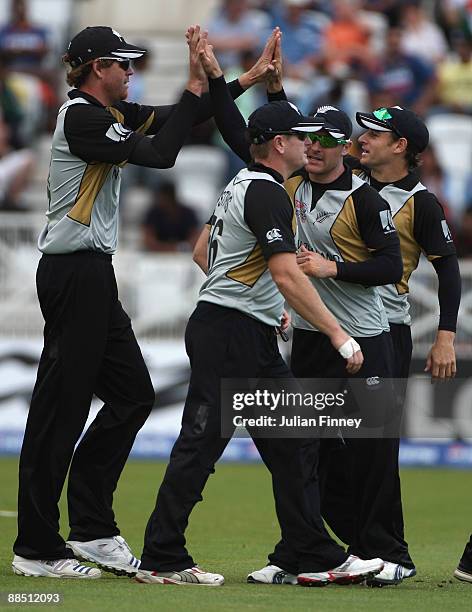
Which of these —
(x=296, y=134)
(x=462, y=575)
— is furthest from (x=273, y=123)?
(x=462, y=575)

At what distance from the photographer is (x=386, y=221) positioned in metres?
7.27

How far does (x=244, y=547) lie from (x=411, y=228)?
2.46m

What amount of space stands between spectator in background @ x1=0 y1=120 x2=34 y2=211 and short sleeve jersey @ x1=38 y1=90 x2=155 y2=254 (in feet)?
32.8

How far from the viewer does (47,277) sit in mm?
7234

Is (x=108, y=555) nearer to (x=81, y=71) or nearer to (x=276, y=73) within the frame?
(x=81, y=71)

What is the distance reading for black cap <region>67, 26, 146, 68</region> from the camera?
721 cm

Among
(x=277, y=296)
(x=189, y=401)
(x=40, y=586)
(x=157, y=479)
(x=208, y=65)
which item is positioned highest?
(x=208, y=65)

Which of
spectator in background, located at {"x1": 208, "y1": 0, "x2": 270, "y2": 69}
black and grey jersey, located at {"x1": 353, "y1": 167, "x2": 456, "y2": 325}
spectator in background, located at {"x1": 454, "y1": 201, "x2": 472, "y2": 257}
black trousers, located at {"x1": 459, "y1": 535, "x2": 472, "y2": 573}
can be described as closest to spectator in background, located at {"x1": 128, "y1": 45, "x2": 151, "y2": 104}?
spectator in background, located at {"x1": 208, "y1": 0, "x2": 270, "y2": 69}

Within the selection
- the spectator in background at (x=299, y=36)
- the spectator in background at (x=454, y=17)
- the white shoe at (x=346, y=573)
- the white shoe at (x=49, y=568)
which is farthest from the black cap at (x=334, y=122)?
the spectator in background at (x=454, y=17)

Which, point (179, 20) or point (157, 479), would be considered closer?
→ point (157, 479)

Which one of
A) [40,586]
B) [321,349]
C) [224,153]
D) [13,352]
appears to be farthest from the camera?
[224,153]

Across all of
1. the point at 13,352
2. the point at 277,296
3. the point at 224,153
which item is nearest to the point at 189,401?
the point at 277,296

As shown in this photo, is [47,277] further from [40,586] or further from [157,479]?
[157,479]

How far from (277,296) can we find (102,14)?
1398cm
